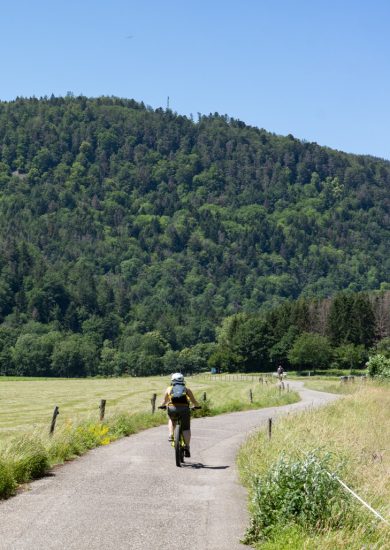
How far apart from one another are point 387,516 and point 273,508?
65.6 inches

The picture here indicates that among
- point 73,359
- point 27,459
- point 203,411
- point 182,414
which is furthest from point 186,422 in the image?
point 73,359

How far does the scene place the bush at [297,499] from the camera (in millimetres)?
10992

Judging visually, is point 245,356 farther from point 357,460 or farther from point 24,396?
point 357,460

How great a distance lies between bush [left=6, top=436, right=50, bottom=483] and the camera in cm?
1514

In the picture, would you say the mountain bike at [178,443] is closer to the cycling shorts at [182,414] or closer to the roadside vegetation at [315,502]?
the cycling shorts at [182,414]

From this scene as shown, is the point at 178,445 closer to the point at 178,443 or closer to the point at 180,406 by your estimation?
the point at 178,443

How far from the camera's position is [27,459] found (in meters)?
15.6

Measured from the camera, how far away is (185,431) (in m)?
18.1

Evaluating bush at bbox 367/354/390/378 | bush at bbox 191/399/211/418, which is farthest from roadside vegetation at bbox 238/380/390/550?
bush at bbox 367/354/390/378

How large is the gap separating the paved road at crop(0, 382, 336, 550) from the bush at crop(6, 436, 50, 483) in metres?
0.30

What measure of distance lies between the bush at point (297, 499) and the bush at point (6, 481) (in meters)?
4.20

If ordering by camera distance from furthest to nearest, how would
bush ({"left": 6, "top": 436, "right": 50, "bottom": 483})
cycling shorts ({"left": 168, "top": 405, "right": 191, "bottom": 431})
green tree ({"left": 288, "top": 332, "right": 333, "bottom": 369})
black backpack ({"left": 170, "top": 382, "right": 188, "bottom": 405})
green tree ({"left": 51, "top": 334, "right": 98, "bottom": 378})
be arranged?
green tree ({"left": 51, "top": 334, "right": 98, "bottom": 378})
green tree ({"left": 288, "top": 332, "right": 333, "bottom": 369})
black backpack ({"left": 170, "top": 382, "right": 188, "bottom": 405})
cycling shorts ({"left": 168, "top": 405, "right": 191, "bottom": 431})
bush ({"left": 6, "top": 436, "right": 50, "bottom": 483})

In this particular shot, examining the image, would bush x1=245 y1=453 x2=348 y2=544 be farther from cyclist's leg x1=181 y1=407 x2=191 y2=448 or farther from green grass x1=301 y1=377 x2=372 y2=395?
green grass x1=301 y1=377 x2=372 y2=395

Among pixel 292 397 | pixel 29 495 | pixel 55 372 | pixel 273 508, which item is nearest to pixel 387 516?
pixel 273 508
